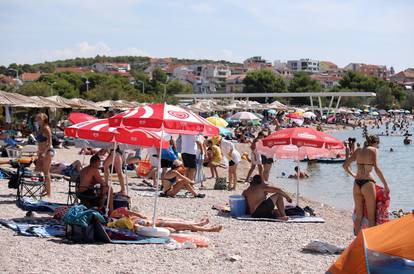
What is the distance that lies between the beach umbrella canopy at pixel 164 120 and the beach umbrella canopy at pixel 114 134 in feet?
3.63

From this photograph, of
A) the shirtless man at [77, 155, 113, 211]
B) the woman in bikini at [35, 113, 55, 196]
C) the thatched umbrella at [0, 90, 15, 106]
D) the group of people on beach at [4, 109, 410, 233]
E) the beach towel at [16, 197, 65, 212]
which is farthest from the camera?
the thatched umbrella at [0, 90, 15, 106]

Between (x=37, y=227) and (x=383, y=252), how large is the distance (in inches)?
191

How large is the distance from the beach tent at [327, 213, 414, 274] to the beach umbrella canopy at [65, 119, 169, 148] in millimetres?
4776

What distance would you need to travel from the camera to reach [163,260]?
770 centimetres

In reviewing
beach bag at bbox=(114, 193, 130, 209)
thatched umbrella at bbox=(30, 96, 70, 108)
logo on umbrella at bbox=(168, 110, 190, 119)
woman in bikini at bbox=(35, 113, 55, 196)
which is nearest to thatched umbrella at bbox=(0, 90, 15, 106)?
thatched umbrella at bbox=(30, 96, 70, 108)

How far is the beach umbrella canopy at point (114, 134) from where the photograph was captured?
1031 centimetres

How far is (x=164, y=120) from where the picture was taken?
8.68 metres

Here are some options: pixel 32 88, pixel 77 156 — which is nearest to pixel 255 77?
pixel 32 88

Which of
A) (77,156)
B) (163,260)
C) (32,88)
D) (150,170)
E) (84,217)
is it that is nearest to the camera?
(163,260)

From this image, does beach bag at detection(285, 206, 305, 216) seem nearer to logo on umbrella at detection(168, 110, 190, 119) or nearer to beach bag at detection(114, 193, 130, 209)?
beach bag at detection(114, 193, 130, 209)

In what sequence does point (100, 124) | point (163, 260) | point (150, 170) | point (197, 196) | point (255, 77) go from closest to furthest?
1. point (163, 260)
2. point (100, 124)
3. point (197, 196)
4. point (150, 170)
5. point (255, 77)

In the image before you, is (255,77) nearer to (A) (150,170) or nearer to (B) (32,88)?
(B) (32,88)

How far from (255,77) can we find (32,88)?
239 ft

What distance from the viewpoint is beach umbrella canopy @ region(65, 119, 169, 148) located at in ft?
33.8
